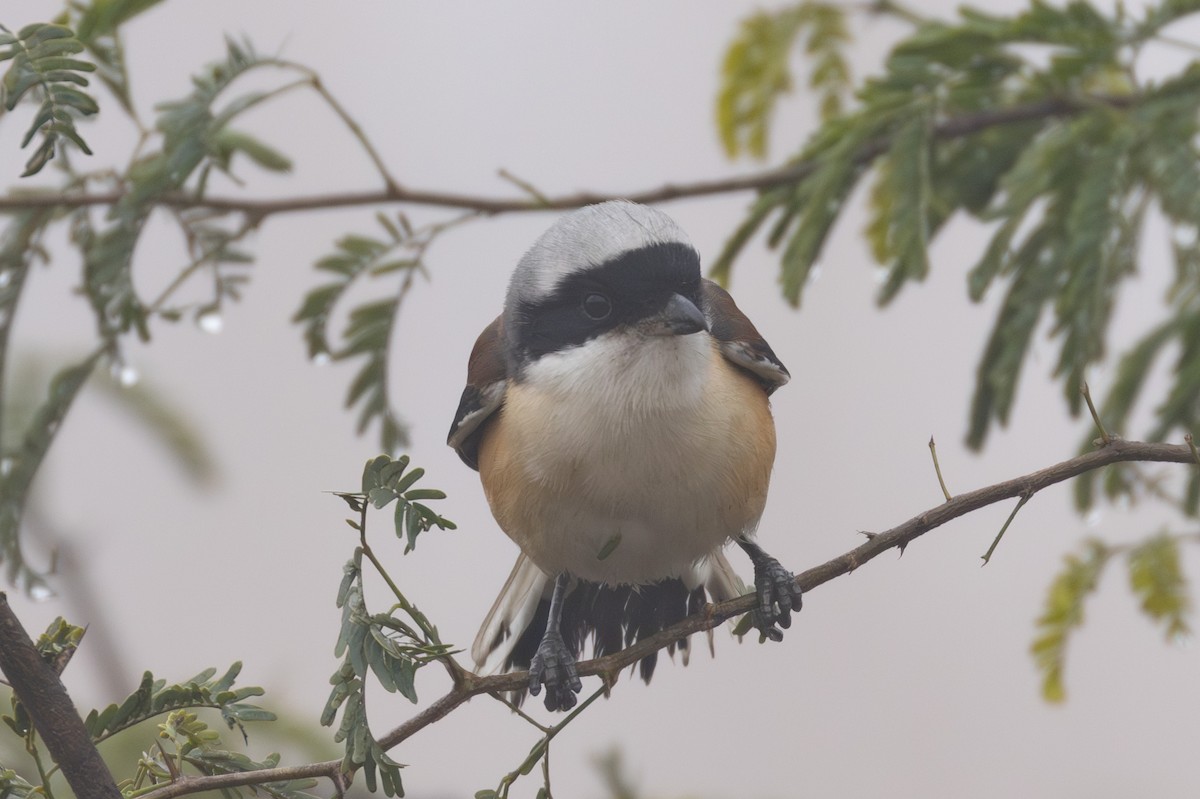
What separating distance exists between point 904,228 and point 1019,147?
511 millimetres

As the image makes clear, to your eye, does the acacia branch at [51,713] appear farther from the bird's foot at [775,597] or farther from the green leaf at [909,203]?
the green leaf at [909,203]

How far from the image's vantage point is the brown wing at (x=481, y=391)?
163cm

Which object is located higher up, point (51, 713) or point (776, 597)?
point (776, 597)

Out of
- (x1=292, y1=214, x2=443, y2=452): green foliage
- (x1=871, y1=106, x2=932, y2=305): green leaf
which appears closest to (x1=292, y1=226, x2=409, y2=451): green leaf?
(x1=292, y1=214, x2=443, y2=452): green foliage

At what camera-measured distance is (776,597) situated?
1497 mm

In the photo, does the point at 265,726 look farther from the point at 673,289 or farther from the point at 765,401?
the point at 673,289

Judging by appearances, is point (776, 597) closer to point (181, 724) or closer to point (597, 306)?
point (597, 306)

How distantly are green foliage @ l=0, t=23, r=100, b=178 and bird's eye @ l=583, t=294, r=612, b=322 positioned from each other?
0.64m

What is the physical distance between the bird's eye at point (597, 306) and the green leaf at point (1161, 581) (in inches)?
46.5

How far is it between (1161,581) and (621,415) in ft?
3.82

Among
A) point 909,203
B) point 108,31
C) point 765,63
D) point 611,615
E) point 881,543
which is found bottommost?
point 881,543

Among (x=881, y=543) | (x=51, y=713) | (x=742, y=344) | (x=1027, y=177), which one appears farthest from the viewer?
(x=1027, y=177)

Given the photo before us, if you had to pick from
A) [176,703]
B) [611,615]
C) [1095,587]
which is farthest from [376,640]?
[1095,587]

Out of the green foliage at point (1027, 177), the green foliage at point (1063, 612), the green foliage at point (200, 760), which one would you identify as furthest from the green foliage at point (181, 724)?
the green foliage at point (1063, 612)
